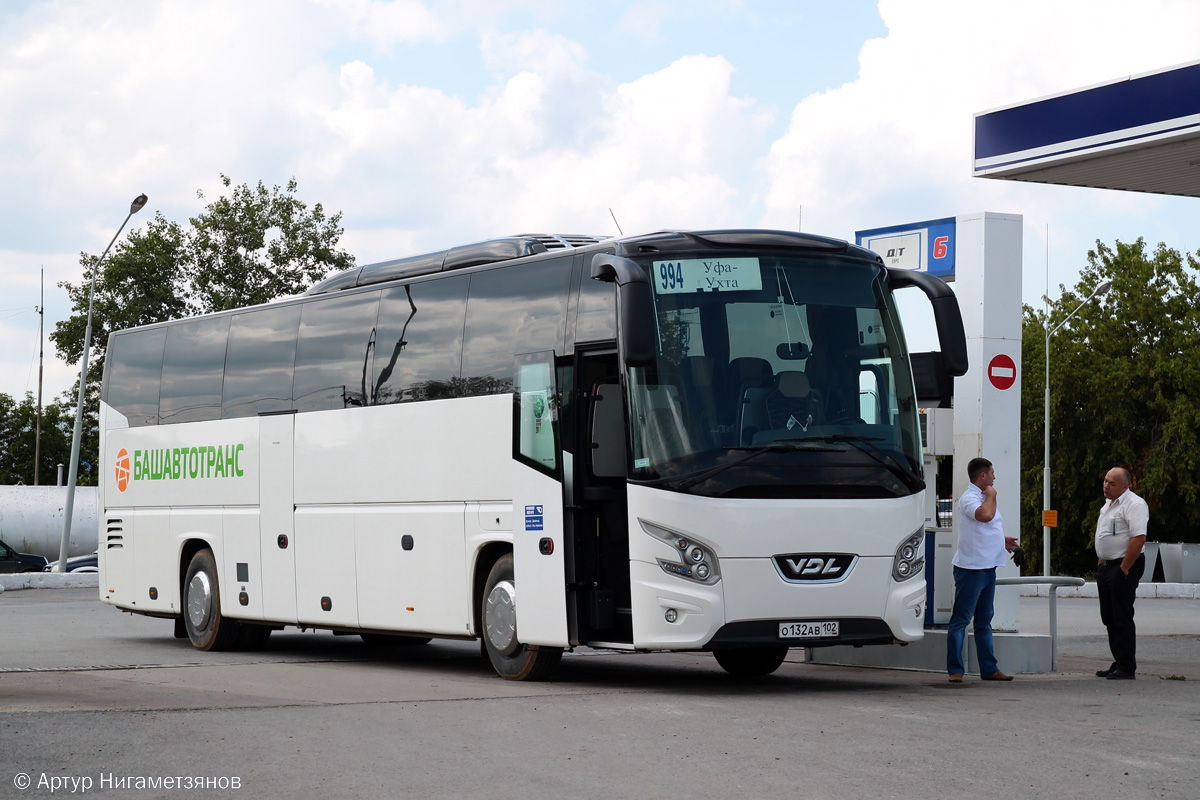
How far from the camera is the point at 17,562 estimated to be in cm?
Answer: 4188

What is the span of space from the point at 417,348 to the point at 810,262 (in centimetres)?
391

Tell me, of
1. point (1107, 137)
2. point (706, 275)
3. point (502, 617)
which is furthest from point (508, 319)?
point (1107, 137)

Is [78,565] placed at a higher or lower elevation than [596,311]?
lower

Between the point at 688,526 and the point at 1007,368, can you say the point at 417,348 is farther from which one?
the point at 1007,368

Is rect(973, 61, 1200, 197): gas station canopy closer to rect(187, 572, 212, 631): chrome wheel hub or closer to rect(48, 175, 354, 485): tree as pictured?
rect(187, 572, 212, 631): chrome wheel hub

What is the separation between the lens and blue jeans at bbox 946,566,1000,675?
42.3ft

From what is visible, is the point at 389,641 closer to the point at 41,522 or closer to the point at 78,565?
the point at 78,565

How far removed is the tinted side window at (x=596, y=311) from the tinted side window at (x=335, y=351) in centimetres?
320

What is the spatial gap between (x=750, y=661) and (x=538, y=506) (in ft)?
8.80

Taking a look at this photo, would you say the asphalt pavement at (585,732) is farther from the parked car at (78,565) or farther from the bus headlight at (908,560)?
the parked car at (78,565)

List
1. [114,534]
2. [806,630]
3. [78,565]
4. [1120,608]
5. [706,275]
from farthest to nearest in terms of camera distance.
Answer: [78,565], [114,534], [1120,608], [706,275], [806,630]

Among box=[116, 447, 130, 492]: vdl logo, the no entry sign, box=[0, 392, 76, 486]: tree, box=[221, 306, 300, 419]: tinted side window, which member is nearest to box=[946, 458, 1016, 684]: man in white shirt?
the no entry sign

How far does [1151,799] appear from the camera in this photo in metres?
7.21

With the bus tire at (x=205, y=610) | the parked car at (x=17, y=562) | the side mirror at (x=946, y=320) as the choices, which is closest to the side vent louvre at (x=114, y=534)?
the bus tire at (x=205, y=610)
